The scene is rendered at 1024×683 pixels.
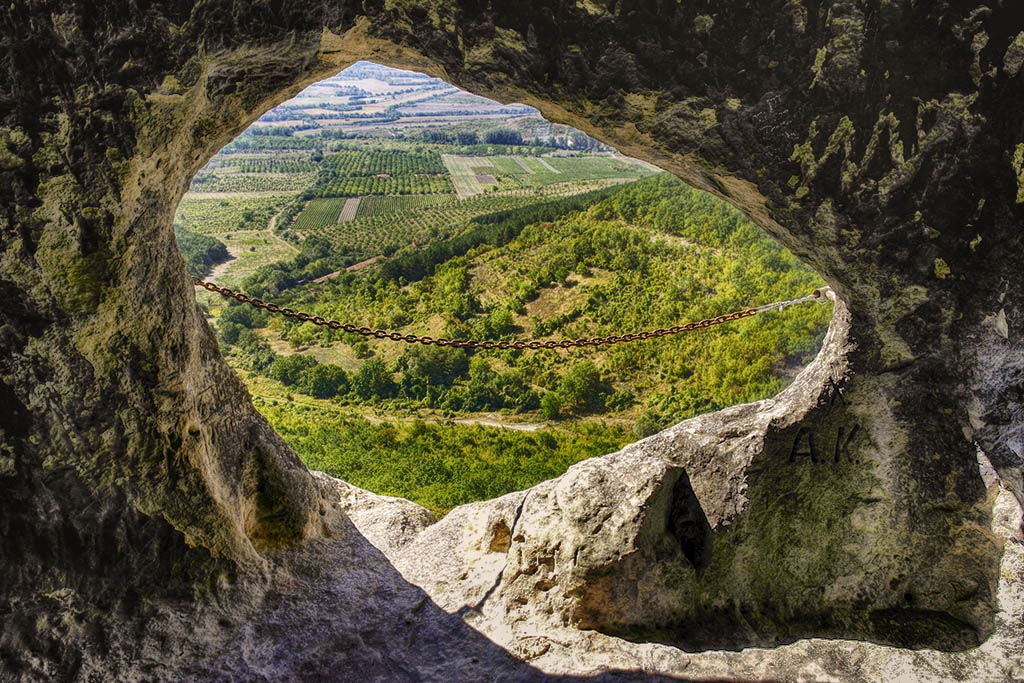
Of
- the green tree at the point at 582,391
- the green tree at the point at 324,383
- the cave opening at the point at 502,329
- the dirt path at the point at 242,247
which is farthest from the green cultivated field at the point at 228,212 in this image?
the green tree at the point at 582,391

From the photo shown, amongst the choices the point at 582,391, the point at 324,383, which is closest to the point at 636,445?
the point at 582,391

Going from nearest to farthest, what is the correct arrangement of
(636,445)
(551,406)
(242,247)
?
(636,445) → (551,406) → (242,247)

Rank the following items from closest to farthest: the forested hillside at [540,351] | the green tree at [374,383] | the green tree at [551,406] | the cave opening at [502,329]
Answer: the forested hillside at [540,351]
the cave opening at [502,329]
the green tree at [551,406]
the green tree at [374,383]

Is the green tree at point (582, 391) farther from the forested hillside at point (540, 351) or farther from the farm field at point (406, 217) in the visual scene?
the farm field at point (406, 217)

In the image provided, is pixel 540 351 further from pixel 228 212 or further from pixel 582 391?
pixel 228 212

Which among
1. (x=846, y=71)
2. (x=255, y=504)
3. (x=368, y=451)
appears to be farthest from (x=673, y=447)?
(x=368, y=451)

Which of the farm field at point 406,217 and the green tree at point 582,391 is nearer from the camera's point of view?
the green tree at point 582,391

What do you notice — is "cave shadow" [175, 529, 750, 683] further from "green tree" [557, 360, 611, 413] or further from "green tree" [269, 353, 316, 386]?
"green tree" [269, 353, 316, 386]
